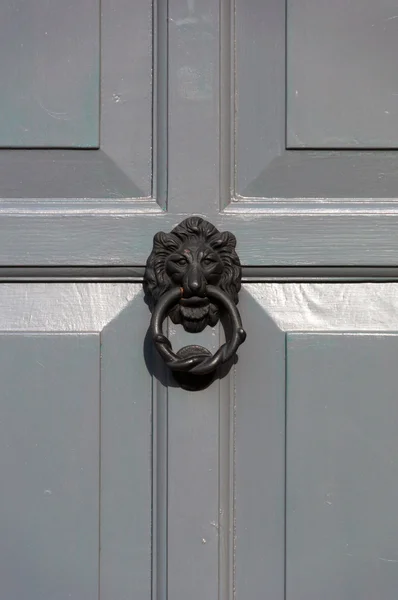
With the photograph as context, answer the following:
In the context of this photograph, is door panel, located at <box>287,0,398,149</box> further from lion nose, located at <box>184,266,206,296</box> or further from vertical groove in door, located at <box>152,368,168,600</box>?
vertical groove in door, located at <box>152,368,168,600</box>

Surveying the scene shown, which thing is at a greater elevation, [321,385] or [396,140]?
[396,140]

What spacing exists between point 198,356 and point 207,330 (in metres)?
0.05

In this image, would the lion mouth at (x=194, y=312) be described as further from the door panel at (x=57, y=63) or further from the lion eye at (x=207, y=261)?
the door panel at (x=57, y=63)

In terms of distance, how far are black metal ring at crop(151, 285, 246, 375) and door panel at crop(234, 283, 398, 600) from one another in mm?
67

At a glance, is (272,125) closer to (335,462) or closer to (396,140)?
(396,140)

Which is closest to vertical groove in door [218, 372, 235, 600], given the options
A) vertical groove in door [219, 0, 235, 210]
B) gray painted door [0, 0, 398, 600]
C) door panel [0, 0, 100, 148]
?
gray painted door [0, 0, 398, 600]

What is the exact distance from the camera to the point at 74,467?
2.24 ft

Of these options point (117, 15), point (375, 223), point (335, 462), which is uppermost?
point (117, 15)

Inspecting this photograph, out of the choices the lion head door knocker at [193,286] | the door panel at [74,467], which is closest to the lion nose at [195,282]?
the lion head door knocker at [193,286]

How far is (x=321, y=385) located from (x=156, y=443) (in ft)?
0.66

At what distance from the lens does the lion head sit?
654mm

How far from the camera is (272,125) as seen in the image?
696 mm

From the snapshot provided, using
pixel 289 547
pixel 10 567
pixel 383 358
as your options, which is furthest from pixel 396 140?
pixel 10 567

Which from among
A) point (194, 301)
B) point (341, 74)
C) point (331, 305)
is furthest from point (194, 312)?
point (341, 74)
